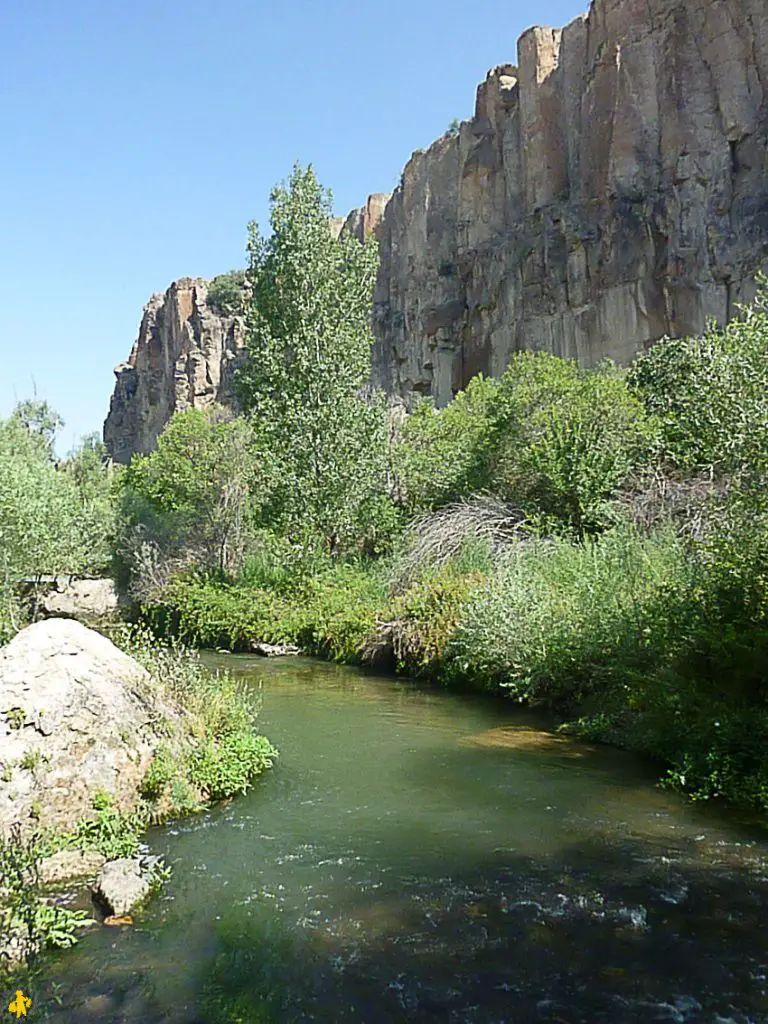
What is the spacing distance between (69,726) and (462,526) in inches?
479

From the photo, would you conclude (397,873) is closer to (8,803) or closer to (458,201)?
(8,803)

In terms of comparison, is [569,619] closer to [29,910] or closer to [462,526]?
[462,526]

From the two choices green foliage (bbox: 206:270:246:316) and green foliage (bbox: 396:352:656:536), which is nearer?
green foliage (bbox: 396:352:656:536)

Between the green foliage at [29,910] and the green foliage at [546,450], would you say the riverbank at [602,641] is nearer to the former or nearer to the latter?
the green foliage at [546,450]

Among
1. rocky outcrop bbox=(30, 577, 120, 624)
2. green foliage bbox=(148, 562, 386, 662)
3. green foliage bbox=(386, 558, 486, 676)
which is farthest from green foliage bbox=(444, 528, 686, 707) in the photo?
rocky outcrop bbox=(30, 577, 120, 624)

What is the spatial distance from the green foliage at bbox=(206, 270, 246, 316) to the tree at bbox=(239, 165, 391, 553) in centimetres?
5187

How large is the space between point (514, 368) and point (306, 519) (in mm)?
6295

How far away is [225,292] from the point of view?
79.9 m

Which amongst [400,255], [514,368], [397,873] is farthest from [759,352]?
[400,255]

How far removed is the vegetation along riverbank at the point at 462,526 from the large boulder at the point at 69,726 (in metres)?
0.43

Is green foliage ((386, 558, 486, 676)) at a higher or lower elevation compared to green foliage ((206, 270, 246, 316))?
lower

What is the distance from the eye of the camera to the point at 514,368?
2344 cm

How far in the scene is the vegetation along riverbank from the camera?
33.2ft

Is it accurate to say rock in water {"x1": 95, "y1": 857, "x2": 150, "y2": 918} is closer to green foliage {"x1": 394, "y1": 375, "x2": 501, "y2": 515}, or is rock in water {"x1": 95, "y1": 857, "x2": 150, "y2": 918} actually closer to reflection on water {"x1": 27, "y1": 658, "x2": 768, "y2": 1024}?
reflection on water {"x1": 27, "y1": 658, "x2": 768, "y2": 1024}
